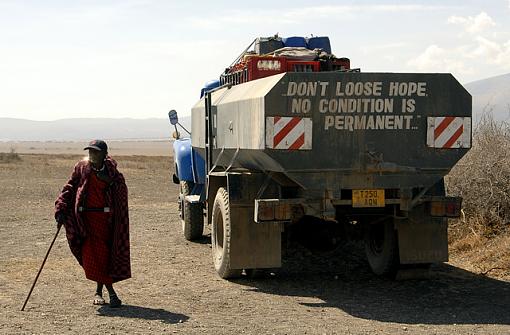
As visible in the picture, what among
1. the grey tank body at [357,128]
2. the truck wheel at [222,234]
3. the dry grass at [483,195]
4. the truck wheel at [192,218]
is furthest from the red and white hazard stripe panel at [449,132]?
the truck wheel at [192,218]

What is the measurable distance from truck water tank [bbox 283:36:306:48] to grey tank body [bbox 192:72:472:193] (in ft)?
11.6

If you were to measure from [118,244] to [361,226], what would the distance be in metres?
3.30

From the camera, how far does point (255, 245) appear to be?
8.73 m

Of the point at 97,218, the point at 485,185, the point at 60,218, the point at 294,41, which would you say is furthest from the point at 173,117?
the point at 60,218

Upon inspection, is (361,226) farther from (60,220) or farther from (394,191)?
(60,220)

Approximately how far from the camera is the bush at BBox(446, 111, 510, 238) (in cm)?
1120

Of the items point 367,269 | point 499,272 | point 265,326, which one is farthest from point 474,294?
point 265,326

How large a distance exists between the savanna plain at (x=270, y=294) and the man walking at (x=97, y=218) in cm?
43

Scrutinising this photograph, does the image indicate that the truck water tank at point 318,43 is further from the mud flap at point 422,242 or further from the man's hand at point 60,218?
the man's hand at point 60,218

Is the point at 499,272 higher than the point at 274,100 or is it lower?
lower

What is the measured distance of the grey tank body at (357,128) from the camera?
7.68 m

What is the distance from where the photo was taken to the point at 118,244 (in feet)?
25.3

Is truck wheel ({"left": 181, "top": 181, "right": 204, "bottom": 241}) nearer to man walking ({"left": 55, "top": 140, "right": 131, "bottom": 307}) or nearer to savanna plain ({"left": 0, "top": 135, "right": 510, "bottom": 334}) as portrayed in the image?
savanna plain ({"left": 0, "top": 135, "right": 510, "bottom": 334})

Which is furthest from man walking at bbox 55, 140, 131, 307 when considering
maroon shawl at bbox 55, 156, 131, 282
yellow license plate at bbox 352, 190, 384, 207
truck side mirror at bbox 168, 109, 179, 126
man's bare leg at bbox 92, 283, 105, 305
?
truck side mirror at bbox 168, 109, 179, 126
